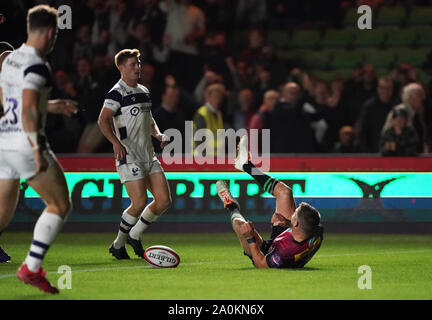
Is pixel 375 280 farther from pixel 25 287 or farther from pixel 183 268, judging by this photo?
pixel 25 287

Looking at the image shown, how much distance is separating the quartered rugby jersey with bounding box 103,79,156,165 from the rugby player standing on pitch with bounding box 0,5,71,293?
2.81m

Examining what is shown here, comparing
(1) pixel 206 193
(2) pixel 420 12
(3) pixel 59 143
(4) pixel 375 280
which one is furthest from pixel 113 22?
(4) pixel 375 280

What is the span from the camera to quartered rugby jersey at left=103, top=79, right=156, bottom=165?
11.5 metres

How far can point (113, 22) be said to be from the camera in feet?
62.4

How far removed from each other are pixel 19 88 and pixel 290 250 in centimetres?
334

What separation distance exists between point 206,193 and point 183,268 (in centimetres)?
452

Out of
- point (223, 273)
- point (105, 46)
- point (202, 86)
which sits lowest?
point (223, 273)

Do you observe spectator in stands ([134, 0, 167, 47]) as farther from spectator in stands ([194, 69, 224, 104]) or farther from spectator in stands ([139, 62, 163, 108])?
spectator in stands ([194, 69, 224, 104])

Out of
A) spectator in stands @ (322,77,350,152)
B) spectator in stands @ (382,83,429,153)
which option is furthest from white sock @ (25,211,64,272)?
spectator in stands @ (322,77,350,152)

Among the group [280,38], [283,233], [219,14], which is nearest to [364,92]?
[280,38]

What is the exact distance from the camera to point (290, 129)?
16438 millimetres

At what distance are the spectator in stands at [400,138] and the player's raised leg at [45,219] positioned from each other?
7.94m

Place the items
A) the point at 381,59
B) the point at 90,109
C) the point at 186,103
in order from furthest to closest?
the point at 381,59
the point at 186,103
the point at 90,109

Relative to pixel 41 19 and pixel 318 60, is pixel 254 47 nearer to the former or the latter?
pixel 318 60
